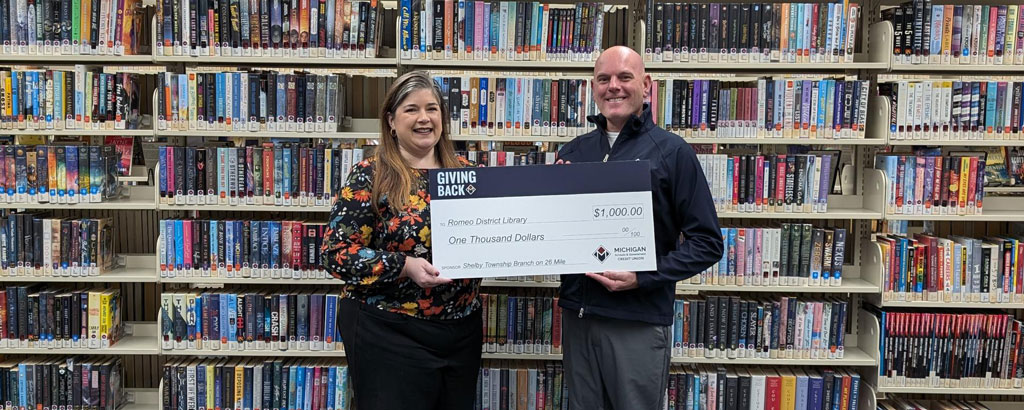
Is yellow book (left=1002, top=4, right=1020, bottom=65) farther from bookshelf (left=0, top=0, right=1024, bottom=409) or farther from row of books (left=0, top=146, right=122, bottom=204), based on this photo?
row of books (left=0, top=146, right=122, bottom=204)

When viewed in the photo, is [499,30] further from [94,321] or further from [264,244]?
[94,321]

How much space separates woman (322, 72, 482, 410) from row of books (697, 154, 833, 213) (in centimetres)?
137

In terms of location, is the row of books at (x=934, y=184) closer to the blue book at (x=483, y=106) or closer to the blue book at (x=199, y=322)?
the blue book at (x=483, y=106)

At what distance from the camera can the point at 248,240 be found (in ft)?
9.84

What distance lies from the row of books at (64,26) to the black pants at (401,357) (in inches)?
72.0

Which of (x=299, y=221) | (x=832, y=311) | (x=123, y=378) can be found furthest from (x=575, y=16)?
(x=123, y=378)

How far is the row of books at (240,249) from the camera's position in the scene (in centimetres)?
297

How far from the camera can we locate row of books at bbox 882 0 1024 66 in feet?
9.61

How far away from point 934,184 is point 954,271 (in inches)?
15.4

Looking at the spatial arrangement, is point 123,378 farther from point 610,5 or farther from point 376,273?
point 610,5

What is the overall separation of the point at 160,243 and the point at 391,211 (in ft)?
4.97

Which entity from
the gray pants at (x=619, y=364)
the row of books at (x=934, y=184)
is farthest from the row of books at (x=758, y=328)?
the gray pants at (x=619, y=364)

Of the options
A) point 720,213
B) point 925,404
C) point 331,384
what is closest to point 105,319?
point 331,384

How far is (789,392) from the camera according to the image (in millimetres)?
3041
